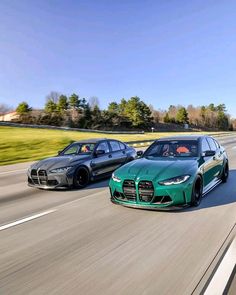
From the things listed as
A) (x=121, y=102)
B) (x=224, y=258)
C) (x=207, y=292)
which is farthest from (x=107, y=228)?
(x=121, y=102)

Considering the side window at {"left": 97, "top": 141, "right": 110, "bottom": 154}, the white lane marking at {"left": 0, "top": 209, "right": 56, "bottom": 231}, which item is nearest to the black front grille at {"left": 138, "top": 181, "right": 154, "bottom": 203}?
the white lane marking at {"left": 0, "top": 209, "right": 56, "bottom": 231}

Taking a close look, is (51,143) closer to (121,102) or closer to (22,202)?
(22,202)

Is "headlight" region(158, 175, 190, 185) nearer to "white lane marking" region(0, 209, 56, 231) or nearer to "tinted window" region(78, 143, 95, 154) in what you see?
"white lane marking" region(0, 209, 56, 231)

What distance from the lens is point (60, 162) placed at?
373 inches

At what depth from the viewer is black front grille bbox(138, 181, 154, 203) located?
21.0ft

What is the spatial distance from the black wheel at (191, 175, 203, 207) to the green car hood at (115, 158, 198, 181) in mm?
256

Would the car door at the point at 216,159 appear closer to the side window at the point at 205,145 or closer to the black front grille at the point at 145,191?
the side window at the point at 205,145

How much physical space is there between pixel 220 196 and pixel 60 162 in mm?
4328

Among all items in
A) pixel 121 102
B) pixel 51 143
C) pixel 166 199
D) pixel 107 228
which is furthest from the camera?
pixel 121 102

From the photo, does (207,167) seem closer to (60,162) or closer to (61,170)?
(61,170)

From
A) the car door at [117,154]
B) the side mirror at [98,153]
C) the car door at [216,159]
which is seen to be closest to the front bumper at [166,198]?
the car door at [216,159]

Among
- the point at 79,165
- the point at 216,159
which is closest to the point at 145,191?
Result: the point at 216,159

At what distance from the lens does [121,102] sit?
346 ft

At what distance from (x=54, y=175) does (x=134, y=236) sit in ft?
14.2
